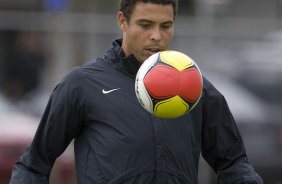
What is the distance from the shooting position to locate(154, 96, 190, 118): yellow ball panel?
4398mm

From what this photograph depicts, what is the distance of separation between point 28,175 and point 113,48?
772mm

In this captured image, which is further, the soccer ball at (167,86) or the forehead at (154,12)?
the forehead at (154,12)

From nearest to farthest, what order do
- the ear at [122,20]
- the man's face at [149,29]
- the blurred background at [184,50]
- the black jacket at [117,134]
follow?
the black jacket at [117,134] → the man's face at [149,29] → the ear at [122,20] → the blurred background at [184,50]

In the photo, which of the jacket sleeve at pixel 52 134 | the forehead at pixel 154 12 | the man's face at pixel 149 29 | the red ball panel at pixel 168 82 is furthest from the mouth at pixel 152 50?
the jacket sleeve at pixel 52 134

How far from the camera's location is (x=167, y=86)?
173 inches

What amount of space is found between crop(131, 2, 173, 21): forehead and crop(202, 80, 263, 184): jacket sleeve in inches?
16.9

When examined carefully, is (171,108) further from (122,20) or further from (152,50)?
(122,20)

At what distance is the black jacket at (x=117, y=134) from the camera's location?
4555 mm

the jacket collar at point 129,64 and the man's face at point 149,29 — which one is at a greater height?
the man's face at point 149,29

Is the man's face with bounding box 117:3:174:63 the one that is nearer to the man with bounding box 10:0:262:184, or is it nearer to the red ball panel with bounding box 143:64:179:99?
the man with bounding box 10:0:262:184

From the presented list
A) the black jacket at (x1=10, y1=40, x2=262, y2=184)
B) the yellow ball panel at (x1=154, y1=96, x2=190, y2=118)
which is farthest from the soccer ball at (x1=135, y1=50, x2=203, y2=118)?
the black jacket at (x1=10, y1=40, x2=262, y2=184)

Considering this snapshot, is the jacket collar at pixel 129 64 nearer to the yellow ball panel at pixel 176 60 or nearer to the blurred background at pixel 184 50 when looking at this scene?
the yellow ball panel at pixel 176 60

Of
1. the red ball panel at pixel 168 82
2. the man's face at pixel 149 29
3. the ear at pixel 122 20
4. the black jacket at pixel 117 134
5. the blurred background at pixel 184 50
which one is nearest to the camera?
the red ball panel at pixel 168 82

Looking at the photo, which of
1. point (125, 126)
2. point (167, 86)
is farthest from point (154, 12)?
point (125, 126)
